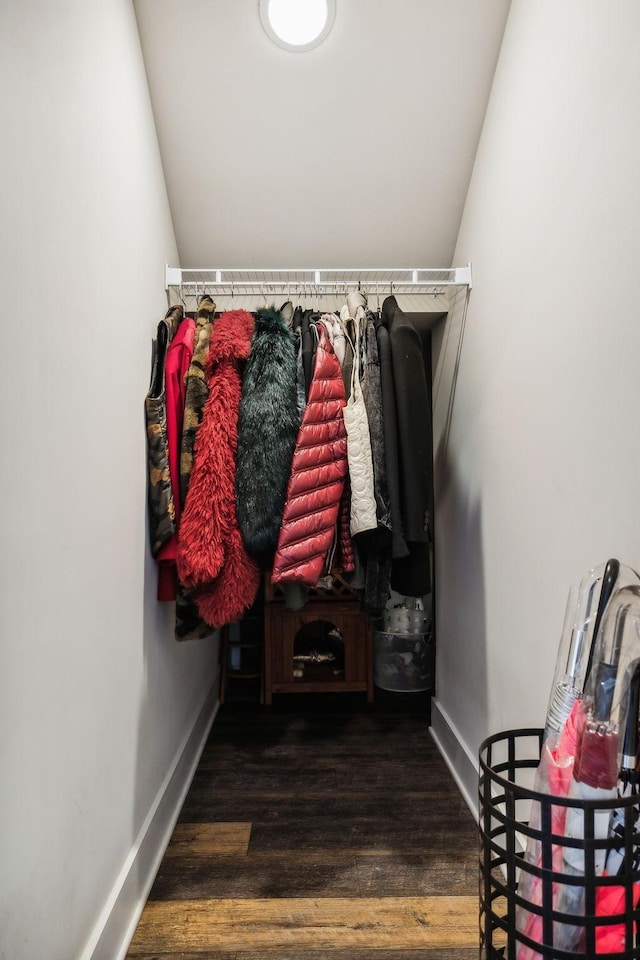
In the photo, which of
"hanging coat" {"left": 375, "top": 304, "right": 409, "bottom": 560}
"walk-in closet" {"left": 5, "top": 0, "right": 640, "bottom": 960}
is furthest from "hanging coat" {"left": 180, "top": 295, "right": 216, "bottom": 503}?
"hanging coat" {"left": 375, "top": 304, "right": 409, "bottom": 560}

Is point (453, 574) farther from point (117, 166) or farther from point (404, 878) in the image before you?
point (117, 166)

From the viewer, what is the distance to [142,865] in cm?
142

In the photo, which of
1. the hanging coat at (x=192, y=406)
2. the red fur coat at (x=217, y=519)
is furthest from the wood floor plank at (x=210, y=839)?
the hanging coat at (x=192, y=406)

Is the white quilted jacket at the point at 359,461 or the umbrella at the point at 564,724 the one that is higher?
the white quilted jacket at the point at 359,461

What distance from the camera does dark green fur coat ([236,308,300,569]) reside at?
1.52 meters

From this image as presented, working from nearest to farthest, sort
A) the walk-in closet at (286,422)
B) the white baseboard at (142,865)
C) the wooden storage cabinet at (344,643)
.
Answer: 1. the walk-in closet at (286,422)
2. the white baseboard at (142,865)
3. the wooden storage cabinet at (344,643)

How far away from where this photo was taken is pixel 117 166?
1.40 metres

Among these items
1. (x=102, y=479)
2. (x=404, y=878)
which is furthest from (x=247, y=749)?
(x=102, y=479)

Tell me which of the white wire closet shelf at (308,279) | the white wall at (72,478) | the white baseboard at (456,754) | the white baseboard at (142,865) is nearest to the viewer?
the white wall at (72,478)

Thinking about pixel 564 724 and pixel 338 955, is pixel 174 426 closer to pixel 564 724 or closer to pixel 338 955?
pixel 564 724

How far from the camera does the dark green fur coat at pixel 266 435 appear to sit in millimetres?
1518

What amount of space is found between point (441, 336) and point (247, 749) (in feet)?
5.99

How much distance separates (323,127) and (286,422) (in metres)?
1.00

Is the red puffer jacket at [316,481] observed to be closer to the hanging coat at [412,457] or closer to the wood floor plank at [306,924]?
the hanging coat at [412,457]
